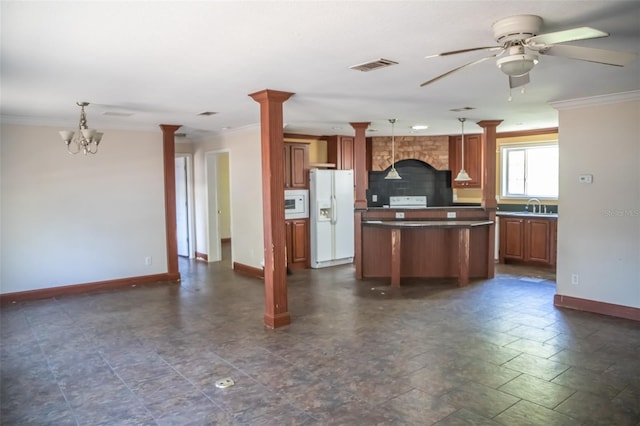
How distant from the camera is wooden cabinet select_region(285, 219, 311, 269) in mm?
7879

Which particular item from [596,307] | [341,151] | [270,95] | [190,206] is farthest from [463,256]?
[190,206]

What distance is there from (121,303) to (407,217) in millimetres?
4250

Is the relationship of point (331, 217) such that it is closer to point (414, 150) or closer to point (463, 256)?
point (414, 150)

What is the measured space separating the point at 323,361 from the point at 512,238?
546cm

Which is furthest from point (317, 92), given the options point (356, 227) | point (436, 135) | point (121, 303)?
point (436, 135)

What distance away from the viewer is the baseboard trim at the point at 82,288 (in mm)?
6044

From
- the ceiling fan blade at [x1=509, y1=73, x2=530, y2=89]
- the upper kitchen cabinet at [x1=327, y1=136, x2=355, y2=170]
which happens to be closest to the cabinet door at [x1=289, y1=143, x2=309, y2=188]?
the upper kitchen cabinet at [x1=327, y1=136, x2=355, y2=170]

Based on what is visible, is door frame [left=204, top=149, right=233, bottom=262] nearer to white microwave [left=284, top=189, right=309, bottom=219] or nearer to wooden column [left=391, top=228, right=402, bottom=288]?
white microwave [left=284, top=189, right=309, bottom=219]

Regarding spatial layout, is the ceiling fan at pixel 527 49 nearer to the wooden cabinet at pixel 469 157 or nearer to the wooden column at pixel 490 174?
the wooden column at pixel 490 174

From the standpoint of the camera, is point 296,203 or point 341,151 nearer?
point 296,203

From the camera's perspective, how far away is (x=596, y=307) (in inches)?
202

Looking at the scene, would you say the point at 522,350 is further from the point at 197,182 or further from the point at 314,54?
the point at 197,182

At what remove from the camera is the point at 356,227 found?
701cm

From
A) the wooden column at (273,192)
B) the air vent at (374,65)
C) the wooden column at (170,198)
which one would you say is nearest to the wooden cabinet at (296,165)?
the wooden column at (170,198)
